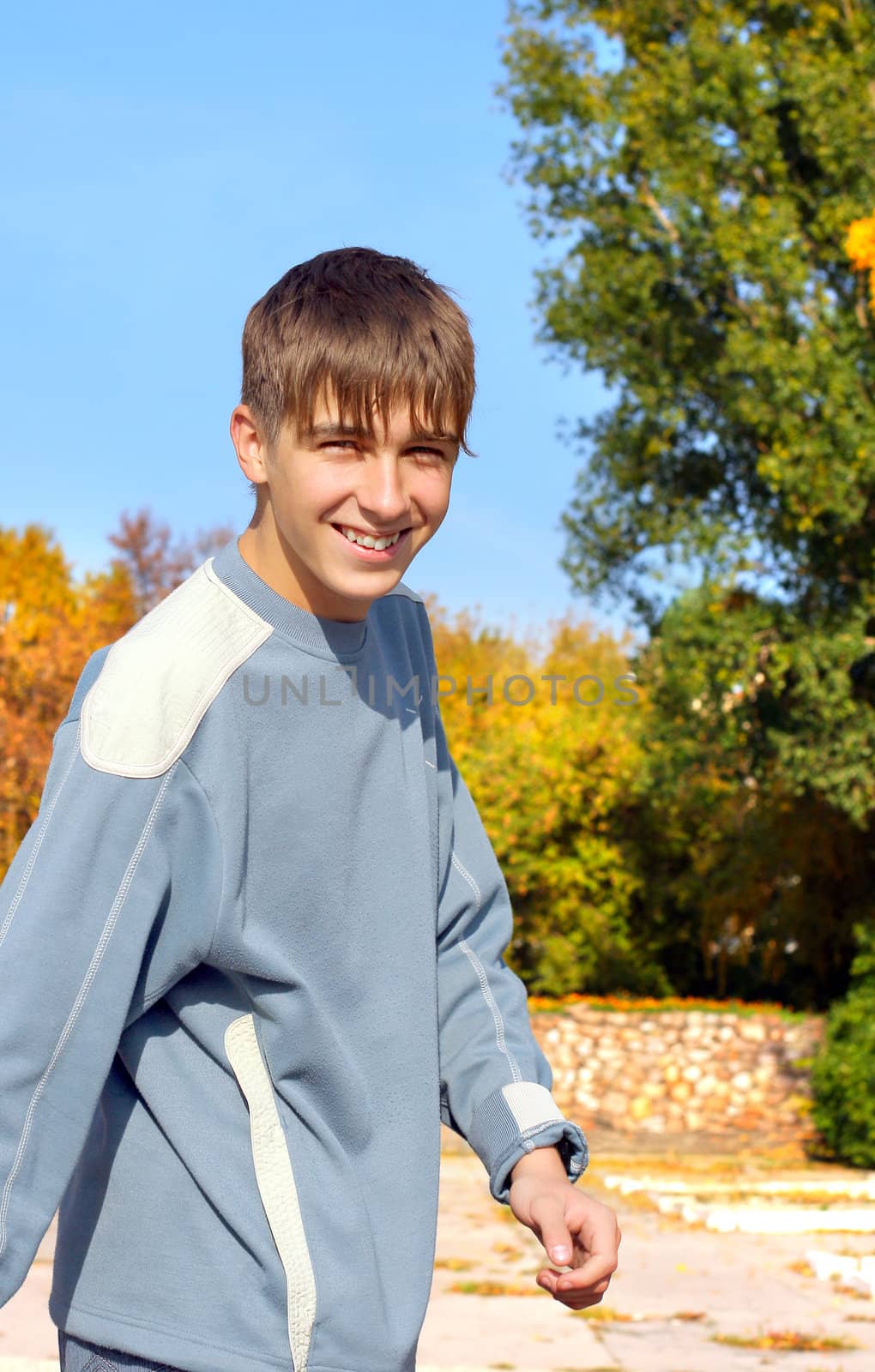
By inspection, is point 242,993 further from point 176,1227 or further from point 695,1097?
point 695,1097

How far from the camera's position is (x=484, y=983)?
1.78 m

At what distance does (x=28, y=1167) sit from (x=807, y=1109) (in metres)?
14.3

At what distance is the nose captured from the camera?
1552mm

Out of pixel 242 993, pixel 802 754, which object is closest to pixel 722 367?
pixel 802 754

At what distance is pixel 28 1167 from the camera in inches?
50.4

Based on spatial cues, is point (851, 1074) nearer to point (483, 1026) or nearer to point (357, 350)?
point (483, 1026)

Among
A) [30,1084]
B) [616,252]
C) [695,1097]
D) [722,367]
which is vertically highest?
[616,252]

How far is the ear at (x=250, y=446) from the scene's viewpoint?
5.31ft

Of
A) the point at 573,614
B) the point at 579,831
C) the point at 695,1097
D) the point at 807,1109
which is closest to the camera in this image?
the point at 807,1109

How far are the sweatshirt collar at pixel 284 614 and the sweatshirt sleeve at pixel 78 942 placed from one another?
25 cm

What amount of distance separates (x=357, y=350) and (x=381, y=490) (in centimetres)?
15

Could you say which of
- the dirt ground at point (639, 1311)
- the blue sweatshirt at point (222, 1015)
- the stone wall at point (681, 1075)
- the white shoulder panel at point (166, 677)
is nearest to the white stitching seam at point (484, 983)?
the blue sweatshirt at point (222, 1015)

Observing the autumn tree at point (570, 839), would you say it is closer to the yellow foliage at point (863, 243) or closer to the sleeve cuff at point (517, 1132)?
the yellow foliage at point (863, 243)

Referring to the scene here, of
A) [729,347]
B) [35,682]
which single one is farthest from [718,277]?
[35,682]
